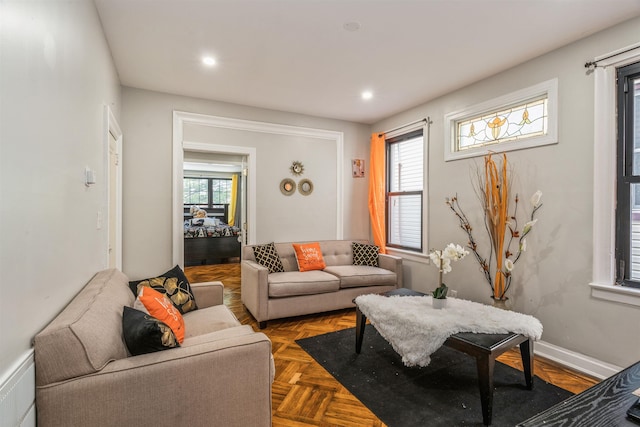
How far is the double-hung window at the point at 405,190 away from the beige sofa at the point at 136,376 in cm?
326

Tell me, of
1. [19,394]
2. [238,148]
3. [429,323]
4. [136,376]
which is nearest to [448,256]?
[429,323]

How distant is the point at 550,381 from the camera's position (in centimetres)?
234

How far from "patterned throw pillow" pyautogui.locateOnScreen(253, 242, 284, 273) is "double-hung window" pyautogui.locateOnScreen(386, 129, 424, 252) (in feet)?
5.91

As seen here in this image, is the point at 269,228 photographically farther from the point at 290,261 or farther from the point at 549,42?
the point at 549,42

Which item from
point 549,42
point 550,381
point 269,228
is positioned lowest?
point 550,381

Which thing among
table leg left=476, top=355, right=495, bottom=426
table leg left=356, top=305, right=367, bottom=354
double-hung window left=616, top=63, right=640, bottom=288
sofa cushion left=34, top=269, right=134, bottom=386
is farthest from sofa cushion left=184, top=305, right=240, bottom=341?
double-hung window left=616, top=63, right=640, bottom=288

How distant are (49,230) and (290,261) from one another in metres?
3.02

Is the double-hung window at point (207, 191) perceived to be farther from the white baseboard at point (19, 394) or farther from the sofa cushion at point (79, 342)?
the white baseboard at point (19, 394)

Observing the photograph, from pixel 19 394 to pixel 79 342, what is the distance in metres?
0.21

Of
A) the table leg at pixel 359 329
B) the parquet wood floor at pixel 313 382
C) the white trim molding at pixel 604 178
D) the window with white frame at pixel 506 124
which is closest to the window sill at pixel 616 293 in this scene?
the white trim molding at pixel 604 178

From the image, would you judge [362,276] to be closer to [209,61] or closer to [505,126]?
[505,126]

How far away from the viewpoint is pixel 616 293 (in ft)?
7.72

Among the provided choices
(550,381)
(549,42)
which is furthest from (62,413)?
(549,42)

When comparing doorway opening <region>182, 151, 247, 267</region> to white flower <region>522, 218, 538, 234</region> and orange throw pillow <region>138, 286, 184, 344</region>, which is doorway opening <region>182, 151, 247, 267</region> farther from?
white flower <region>522, 218, 538, 234</region>
